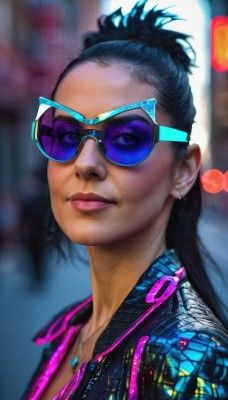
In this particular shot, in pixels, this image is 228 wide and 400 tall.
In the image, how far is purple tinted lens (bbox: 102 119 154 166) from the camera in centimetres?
154

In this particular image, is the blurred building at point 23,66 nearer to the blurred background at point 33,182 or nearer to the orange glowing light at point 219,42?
the blurred background at point 33,182

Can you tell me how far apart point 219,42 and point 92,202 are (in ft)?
57.0

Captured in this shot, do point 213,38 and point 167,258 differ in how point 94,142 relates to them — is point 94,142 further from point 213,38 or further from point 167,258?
point 213,38

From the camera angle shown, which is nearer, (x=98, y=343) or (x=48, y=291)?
(x=98, y=343)

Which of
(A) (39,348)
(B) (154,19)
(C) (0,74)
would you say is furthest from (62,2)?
(B) (154,19)

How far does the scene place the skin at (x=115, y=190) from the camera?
5.05ft

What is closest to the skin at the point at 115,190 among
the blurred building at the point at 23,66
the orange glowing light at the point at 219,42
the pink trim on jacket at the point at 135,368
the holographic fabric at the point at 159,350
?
the holographic fabric at the point at 159,350

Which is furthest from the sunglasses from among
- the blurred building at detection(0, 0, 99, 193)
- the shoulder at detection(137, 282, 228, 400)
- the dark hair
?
the blurred building at detection(0, 0, 99, 193)

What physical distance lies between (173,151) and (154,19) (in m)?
0.51

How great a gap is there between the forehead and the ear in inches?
10.0

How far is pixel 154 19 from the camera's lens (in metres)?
1.86

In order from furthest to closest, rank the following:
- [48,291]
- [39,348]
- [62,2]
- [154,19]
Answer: [62,2], [48,291], [39,348], [154,19]

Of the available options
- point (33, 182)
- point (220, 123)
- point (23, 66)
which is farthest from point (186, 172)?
point (220, 123)

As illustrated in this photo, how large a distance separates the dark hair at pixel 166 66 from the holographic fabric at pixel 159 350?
20 centimetres
